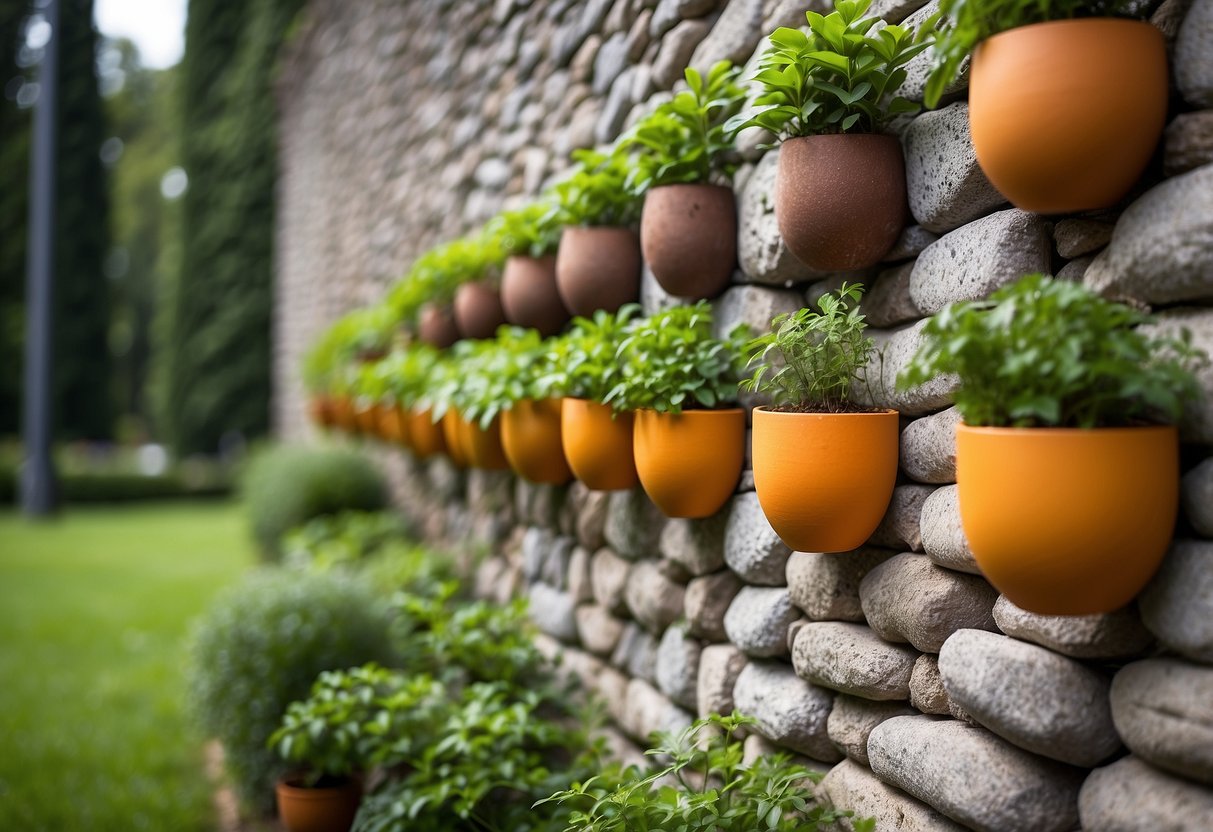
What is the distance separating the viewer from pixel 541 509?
105 inches

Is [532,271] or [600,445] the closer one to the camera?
[600,445]

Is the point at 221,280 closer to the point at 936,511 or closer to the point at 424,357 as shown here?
the point at 424,357

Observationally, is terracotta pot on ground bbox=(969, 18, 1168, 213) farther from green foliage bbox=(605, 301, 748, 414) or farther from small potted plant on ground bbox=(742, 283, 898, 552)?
green foliage bbox=(605, 301, 748, 414)

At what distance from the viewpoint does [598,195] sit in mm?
2047

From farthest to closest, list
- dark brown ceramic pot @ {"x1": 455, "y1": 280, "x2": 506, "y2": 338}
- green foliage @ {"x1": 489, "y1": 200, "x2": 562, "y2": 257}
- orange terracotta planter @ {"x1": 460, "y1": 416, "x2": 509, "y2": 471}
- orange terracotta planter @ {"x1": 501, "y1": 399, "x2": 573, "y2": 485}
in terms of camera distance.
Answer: dark brown ceramic pot @ {"x1": 455, "y1": 280, "x2": 506, "y2": 338}, orange terracotta planter @ {"x1": 460, "y1": 416, "x2": 509, "y2": 471}, green foliage @ {"x1": 489, "y1": 200, "x2": 562, "y2": 257}, orange terracotta planter @ {"x1": 501, "y1": 399, "x2": 573, "y2": 485}

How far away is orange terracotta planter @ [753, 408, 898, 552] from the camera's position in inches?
51.3

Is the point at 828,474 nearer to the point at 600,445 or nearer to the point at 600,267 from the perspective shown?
the point at 600,445

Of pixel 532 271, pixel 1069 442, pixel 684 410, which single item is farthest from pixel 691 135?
pixel 1069 442

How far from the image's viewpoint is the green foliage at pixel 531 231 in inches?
89.7

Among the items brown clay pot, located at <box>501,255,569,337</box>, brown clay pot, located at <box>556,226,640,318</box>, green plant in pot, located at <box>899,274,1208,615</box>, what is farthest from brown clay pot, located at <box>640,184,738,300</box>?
green plant in pot, located at <box>899,274,1208,615</box>

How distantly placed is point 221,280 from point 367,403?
23.1 ft

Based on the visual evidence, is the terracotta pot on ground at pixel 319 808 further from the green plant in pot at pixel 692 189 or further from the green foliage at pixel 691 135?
the green foliage at pixel 691 135

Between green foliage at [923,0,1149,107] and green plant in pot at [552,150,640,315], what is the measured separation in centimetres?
97

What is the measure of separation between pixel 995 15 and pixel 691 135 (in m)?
0.77
